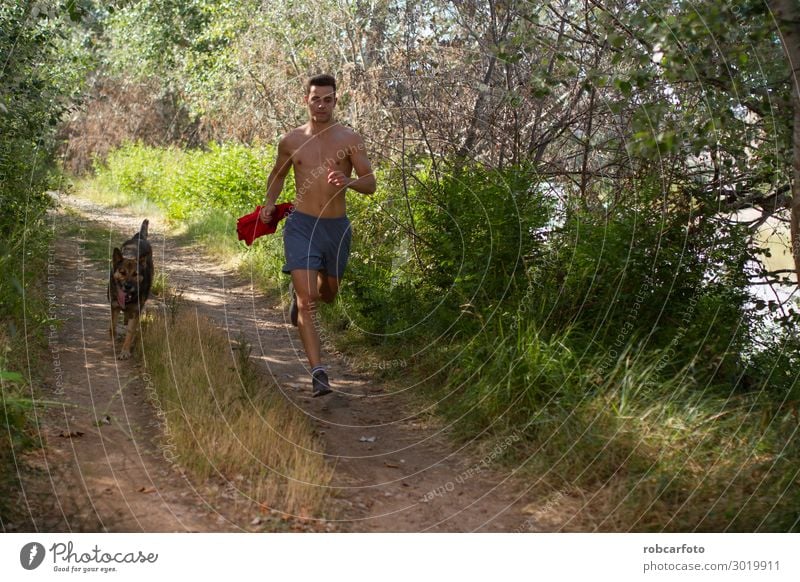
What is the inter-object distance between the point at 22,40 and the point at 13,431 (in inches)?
→ 222

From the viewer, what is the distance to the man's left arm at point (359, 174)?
7078mm

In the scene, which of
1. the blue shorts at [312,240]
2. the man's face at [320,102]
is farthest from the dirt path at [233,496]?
the man's face at [320,102]

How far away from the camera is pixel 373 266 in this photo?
1042 cm

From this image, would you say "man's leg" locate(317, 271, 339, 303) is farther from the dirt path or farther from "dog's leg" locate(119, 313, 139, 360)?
"dog's leg" locate(119, 313, 139, 360)

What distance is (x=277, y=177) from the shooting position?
786cm

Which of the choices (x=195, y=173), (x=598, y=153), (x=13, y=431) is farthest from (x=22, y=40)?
(x=195, y=173)

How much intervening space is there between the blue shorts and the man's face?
2.80ft

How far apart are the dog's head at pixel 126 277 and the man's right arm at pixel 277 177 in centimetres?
159

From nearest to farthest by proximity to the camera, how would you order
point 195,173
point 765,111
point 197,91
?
point 765,111 < point 195,173 < point 197,91

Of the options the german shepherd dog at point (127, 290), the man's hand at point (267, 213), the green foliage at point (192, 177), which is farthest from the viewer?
the green foliage at point (192, 177)

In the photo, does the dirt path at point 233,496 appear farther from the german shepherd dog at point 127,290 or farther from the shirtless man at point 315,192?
the shirtless man at point 315,192

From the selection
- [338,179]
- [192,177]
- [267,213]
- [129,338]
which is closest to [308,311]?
[267,213]

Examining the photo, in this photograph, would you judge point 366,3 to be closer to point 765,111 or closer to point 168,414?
point 765,111

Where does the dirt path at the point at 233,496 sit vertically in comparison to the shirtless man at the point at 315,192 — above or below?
below
